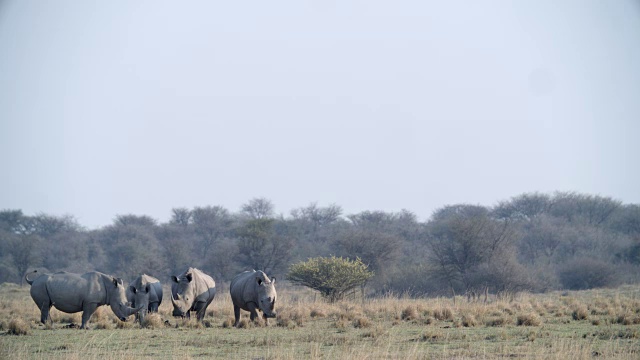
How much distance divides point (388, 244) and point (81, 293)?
24703mm

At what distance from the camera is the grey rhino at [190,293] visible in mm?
20125

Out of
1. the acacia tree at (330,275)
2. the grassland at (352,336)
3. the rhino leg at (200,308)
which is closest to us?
the grassland at (352,336)

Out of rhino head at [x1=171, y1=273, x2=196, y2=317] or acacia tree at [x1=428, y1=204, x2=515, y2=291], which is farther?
acacia tree at [x1=428, y1=204, x2=515, y2=291]

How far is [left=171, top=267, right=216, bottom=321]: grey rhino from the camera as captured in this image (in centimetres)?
2012

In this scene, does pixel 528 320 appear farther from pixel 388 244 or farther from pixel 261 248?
pixel 261 248

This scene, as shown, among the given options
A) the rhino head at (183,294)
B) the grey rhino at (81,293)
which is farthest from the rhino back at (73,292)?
the rhino head at (183,294)

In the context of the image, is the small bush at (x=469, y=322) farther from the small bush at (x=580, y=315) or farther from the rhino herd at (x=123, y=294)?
the rhino herd at (x=123, y=294)

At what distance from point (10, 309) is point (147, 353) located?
13461mm

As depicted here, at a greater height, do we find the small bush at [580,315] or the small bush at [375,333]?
the small bush at [580,315]

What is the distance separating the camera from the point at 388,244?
138 ft

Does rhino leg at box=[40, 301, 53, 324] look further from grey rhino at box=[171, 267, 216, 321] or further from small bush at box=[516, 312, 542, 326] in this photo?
small bush at box=[516, 312, 542, 326]

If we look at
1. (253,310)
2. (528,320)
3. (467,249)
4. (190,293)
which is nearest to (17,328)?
(190,293)

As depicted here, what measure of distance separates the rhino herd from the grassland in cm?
43

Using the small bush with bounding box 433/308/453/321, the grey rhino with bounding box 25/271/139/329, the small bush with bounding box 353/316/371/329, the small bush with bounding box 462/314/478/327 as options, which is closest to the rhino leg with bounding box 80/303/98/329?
the grey rhino with bounding box 25/271/139/329
